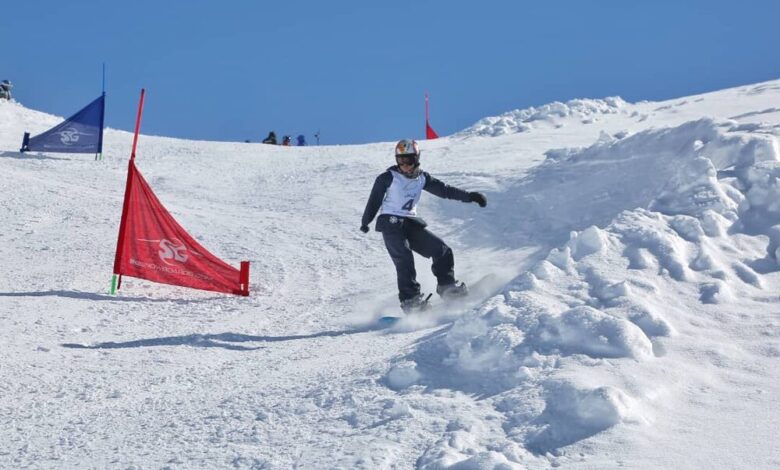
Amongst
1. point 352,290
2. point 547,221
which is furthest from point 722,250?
point 547,221

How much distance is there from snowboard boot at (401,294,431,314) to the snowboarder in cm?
12

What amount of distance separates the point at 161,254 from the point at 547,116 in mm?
13726

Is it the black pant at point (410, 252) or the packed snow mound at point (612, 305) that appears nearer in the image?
the packed snow mound at point (612, 305)

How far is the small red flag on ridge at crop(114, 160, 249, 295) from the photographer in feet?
33.3

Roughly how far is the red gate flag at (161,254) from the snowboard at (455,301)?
228cm

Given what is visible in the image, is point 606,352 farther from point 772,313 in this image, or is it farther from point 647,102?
point 647,102

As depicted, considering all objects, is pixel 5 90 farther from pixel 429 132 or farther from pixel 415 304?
pixel 415 304

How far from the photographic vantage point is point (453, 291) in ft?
29.3

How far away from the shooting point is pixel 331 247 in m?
12.8

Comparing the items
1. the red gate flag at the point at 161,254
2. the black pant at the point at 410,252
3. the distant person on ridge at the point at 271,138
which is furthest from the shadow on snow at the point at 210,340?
the distant person on ridge at the point at 271,138

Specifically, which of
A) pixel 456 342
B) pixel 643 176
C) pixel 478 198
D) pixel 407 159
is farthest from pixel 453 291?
pixel 643 176

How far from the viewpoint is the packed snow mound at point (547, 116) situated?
2152 cm

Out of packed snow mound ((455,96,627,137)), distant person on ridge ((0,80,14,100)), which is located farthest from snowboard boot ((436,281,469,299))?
distant person on ridge ((0,80,14,100))

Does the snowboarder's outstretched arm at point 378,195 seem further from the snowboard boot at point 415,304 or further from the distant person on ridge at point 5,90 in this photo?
the distant person on ridge at point 5,90
